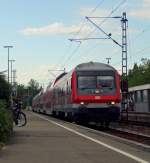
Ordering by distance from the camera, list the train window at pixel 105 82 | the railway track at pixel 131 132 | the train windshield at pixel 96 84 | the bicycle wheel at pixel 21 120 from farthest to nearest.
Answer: the train window at pixel 105 82
the train windshield at pixel 96 84
the bicycle wheel at pixel 21 120
the railway track at pixel 131 132

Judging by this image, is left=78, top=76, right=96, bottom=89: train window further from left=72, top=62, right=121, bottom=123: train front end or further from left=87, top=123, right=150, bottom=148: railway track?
left=87, top=123, right=150, bottom=148: railway track

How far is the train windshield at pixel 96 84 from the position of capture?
2994 centimetres

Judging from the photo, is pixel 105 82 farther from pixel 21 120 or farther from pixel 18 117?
pixel 18 117

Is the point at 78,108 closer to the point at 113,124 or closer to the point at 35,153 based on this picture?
the point at 113,124

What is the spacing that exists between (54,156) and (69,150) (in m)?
1.55

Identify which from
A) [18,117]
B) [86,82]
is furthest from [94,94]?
[18,117]

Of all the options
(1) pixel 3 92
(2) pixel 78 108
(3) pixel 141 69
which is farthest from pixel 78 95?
(3) pixel 141 69

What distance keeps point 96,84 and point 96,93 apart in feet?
2.23

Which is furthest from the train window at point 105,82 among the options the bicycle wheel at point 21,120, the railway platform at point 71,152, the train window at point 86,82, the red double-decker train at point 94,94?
the railway platform at point 71,152

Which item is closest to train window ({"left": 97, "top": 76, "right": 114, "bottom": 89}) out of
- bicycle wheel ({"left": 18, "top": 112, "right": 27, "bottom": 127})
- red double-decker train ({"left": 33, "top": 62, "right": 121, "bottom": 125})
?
red double-decker train ({"left": 33, "top": 62, "right": 121, "bottom": 125})

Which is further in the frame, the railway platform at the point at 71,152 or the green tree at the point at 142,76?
the green tree at the point at 142,76

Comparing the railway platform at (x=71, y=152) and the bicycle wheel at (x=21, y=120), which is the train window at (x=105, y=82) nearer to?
the bicycle wheel at (x=21, y=120)

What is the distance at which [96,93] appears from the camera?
29.8 m

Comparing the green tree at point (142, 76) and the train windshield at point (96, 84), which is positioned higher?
the green tree at point (142, 76)
